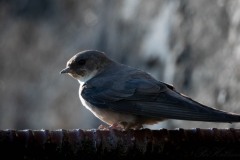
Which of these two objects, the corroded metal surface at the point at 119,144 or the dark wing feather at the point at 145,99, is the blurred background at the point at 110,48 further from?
the corroded metal surface at the point at 119,144

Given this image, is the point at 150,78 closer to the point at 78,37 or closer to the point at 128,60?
the point at 128,60

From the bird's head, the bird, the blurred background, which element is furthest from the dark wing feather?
the blurred background

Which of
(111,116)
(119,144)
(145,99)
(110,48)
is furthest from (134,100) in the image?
(110,48)

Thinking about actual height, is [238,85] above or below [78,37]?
below

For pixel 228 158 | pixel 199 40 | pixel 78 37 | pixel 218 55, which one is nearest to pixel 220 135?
pixel 228 158

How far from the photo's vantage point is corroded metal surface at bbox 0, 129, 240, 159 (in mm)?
2617

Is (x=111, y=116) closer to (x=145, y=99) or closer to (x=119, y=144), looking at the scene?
→ (x=145, y=99)

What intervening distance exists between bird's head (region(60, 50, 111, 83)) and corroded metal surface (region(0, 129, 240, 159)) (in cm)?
241

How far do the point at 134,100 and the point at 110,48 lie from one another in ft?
17.2

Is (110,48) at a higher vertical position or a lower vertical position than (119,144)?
higher

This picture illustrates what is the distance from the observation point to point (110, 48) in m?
9.47

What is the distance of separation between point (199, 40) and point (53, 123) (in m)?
4.05

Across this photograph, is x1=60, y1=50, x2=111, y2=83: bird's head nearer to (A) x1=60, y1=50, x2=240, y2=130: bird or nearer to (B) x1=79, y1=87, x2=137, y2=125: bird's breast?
(A) x1=60, y1=50, x2=240, y2=130: bird

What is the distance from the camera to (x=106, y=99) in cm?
451
